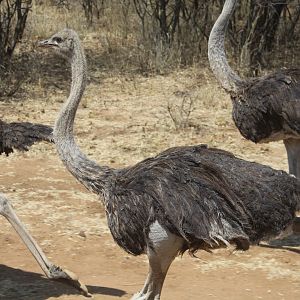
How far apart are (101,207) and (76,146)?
6.41 feet

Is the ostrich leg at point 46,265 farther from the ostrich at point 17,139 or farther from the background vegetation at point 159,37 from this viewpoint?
the background vegetation at point 159,37

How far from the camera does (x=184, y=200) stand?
3188 mm

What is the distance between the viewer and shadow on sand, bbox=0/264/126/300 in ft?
12.9

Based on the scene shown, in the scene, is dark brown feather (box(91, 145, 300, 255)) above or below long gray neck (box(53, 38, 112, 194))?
below

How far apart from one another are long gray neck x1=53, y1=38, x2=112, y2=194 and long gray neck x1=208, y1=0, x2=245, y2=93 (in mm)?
1930

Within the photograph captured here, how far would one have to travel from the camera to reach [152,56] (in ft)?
33.0

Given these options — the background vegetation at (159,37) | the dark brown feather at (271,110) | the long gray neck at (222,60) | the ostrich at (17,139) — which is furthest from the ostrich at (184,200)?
the background vegetation at (159,37)

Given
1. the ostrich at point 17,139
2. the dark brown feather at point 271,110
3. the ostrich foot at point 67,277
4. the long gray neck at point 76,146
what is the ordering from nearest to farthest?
the long gray neck at point 76,146
the ostrich foot at point 67,277
the ostrich at point 17,139
the dark brown feather at point 271,110

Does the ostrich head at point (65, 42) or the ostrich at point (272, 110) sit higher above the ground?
the ostrich head at point (65, 42)

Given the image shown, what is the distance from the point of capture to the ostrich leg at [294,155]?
510cm

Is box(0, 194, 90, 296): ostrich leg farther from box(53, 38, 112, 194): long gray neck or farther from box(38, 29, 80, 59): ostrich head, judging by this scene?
box(38, 29, 80, 59): ostrich head


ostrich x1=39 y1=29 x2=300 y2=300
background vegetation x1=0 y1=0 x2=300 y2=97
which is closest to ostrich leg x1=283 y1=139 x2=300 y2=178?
ostrich x1=39 y1=29 x2=300 y2=300

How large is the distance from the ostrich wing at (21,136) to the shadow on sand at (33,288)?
673mm

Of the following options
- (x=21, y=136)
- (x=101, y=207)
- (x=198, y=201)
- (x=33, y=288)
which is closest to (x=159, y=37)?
(x=101, y=207)
